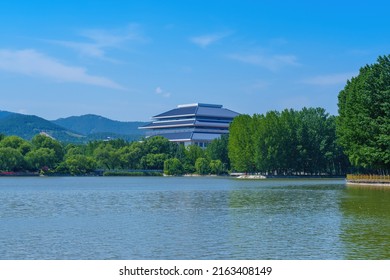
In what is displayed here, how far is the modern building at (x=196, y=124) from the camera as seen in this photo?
18159 centimetres

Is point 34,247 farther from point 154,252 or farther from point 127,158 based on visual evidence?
point 127,158

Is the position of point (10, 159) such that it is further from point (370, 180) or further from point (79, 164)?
point (370, 180)

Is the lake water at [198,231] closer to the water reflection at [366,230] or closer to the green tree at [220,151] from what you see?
the water reflection at [366,230]

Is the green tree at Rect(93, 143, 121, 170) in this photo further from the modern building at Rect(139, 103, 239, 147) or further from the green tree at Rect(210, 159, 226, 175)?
the modern building at Rect(139, 103, 239, 147)

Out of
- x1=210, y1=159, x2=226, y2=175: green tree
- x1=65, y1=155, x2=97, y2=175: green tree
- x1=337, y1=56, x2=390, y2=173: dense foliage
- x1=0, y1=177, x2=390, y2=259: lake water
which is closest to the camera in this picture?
x1=0, y1=177, x2=390, y2=259: lake water

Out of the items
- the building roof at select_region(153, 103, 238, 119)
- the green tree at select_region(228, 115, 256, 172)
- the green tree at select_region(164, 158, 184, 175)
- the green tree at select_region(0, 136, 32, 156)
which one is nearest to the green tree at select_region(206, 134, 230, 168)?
the green tree at select_region(164, 158, 184, 175)

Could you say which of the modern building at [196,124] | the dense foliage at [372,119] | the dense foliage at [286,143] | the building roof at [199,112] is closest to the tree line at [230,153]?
the dense foliage at [286,143]

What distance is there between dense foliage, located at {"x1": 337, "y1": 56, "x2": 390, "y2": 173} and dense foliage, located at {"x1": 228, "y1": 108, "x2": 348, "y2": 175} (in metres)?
31.5

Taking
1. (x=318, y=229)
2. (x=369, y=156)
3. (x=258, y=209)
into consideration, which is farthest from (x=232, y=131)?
(x=318, y=229)

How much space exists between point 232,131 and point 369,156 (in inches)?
1837

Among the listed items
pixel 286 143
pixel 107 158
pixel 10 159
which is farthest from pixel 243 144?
pixel 10 159

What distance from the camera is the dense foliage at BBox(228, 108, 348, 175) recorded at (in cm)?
10044

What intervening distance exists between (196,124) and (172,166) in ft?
185

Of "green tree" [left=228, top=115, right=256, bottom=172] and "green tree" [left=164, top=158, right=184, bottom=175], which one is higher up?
"green tree" [left=228, top=115, right=256, bottom=172]
